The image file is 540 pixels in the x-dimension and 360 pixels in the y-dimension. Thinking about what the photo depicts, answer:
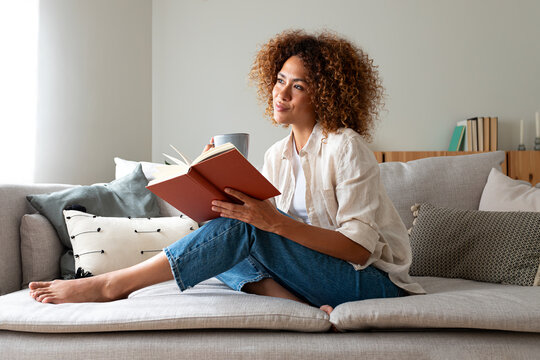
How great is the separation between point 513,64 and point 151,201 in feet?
10.9

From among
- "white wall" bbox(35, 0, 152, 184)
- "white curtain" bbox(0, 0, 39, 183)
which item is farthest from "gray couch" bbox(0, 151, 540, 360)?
"white wall" bbox(35, 0, 152, 184)

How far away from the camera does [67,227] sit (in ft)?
6.05

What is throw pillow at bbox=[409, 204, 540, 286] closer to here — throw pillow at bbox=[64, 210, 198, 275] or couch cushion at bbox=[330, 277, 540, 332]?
couch cushion at bbox=[330, 277, 540, 332]

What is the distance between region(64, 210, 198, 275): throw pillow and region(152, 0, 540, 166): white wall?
85.6 inches

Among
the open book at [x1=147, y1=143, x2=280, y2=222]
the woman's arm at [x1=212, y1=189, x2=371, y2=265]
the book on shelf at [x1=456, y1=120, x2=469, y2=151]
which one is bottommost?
the woman's arm at [x1=212, y1=189, x2=371, y2=265]

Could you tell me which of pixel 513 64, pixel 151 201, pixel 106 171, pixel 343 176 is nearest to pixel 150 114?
pixel 106 171

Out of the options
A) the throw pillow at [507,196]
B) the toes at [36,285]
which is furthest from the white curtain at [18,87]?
the throw pillow at [507,196]

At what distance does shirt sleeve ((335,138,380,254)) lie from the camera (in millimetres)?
1403

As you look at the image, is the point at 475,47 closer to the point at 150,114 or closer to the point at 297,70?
the point at 150,114

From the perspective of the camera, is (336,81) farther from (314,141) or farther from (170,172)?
(170,172)

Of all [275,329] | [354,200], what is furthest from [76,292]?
[354,200]

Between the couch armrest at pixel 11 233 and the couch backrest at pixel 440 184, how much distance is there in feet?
4.65

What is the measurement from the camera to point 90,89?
3.07 m

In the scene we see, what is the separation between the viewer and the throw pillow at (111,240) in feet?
5.84
